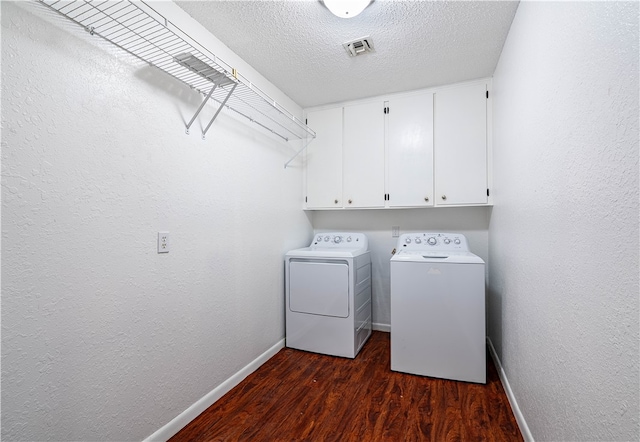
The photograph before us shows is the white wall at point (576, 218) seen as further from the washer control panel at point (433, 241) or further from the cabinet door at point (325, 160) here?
the cabinet door at point (325, 160)

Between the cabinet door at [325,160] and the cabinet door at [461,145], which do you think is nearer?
the cabinet door at [461,145]

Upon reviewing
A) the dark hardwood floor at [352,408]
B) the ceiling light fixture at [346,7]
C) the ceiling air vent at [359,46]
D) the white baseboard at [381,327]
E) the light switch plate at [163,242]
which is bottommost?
the dark hardwood floor at [352,408]

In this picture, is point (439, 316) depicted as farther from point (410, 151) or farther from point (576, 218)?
point (410, 151)

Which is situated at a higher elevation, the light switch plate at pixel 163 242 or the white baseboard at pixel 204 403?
the light switch plate at pixel 163 242

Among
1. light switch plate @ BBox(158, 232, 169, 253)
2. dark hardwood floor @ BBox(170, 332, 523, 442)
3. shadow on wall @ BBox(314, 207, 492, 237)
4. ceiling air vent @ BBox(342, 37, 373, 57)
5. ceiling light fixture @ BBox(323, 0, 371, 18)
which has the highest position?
ceiling air vent @ BBox(342, 37, 373, 57)

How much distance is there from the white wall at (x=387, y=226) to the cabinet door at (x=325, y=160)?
12.8 inches

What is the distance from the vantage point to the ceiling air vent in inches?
72.9

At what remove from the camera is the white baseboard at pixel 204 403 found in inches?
58.1

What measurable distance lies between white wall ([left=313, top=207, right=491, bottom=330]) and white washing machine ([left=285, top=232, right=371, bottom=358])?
0.39 meters

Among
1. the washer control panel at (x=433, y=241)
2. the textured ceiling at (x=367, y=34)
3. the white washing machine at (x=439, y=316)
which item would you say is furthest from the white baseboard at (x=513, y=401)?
the textured ceiling at (x=367, y=34)

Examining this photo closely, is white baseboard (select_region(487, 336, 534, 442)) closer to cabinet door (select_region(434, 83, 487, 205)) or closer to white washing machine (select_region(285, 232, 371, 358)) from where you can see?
white washing machine (select_region(285, 232, 371, 358))

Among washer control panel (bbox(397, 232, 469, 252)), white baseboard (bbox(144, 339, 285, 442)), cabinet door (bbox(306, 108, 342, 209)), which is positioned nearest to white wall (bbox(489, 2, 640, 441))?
washer control panel (bbox(397, 232, 469, 252))

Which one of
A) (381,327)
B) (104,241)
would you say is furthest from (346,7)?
(381,327)

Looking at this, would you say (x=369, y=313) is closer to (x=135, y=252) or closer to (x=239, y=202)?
(x=239, y=202)
